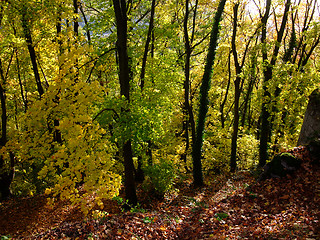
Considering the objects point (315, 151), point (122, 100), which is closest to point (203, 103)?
point (315, 151)

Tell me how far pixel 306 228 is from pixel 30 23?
10781mm

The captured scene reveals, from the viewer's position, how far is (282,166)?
313 inches

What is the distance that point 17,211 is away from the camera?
9.76m

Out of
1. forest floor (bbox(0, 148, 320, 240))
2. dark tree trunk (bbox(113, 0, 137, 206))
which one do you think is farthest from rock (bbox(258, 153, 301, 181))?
dark tree trunk (bbox(113, 0, 137, 206))

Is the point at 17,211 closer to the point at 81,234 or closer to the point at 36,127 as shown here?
the point at 81,234

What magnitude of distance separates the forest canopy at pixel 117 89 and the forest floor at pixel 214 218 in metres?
1.14

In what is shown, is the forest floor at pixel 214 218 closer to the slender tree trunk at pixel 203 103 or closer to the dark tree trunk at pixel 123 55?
the dark tree trunk at pixel 123 55

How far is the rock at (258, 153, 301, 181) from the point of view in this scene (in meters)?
7.74

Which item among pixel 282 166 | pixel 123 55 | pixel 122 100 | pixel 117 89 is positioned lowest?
pixel 282 166

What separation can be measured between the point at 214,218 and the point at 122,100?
4.40 m

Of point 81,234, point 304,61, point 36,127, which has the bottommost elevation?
point 81,234

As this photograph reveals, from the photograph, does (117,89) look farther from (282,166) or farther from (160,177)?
(282,166)

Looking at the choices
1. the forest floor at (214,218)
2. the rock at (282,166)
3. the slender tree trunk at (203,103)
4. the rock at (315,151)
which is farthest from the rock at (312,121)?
the slender tree trunk at (203,103)

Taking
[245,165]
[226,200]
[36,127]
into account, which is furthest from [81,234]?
[245,165]
